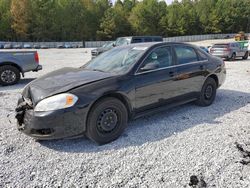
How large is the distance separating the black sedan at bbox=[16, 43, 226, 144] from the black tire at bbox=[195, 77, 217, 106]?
1.8 inches

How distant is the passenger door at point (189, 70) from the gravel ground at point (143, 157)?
25.2 inches

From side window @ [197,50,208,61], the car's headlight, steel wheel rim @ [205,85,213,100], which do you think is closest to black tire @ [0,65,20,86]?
the car's headlight

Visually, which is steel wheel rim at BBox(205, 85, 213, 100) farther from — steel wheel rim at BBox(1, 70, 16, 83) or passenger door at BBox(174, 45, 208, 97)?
steel wheel rim at BBox(1, 70, 16, 83)

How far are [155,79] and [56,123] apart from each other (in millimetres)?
1891

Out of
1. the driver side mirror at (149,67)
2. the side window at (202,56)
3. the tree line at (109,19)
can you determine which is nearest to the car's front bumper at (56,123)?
the driver side mirror at (149,67)

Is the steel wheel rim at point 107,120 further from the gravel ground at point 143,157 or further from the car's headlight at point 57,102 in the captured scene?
the car's headlight at point 57,102

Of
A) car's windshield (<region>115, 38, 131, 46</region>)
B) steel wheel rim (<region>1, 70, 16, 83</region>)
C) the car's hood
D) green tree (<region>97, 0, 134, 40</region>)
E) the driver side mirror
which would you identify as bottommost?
steel wheel rim (<region>1, 70, 16, 83</region>)

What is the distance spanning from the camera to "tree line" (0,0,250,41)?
5978cm

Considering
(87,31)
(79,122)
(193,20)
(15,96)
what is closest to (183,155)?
(79,122)

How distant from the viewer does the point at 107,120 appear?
3564 millimetres

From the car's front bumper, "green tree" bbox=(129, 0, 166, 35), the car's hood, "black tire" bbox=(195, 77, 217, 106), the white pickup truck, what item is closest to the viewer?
the car's front bumper

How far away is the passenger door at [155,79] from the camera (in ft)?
12.9

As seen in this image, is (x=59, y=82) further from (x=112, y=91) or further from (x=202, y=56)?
(x=202, y=56)

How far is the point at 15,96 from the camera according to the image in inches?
258
